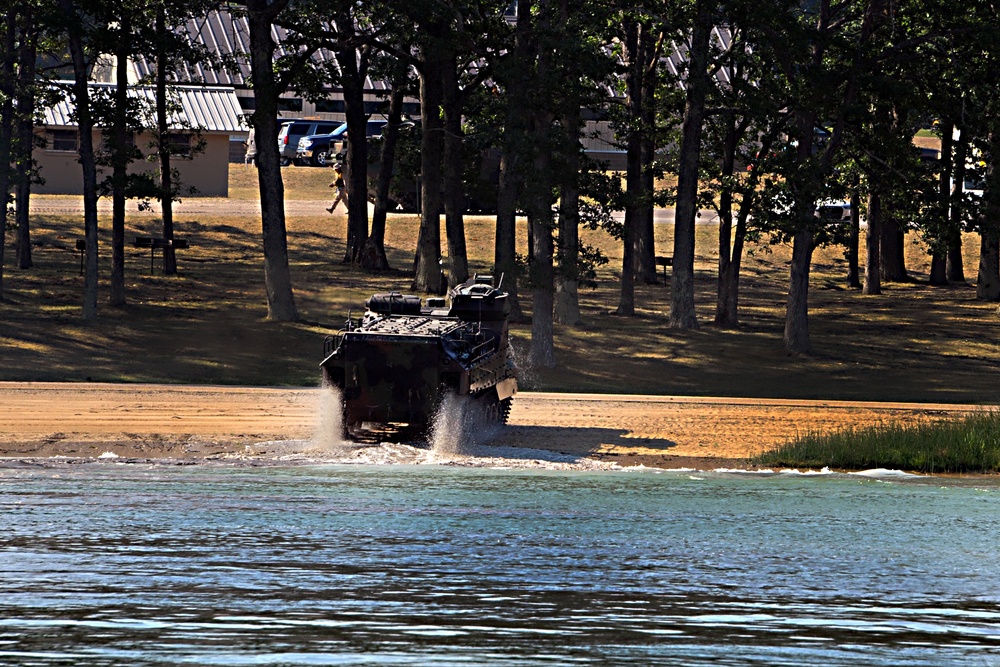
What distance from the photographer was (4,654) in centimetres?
1069

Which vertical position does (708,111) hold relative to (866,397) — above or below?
above

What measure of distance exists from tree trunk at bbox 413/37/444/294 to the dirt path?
1048 cm

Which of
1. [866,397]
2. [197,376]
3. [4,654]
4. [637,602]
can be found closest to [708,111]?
[866,397]

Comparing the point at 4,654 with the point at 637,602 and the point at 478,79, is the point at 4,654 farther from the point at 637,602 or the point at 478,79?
the point at 478,79

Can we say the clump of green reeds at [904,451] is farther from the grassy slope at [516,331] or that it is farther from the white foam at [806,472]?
the grassy slope at [516,331]

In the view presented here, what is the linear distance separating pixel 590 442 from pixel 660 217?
1515 inches

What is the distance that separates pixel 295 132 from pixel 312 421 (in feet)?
148

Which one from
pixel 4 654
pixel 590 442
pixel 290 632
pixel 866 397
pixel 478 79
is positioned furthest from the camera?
pixel 478 79

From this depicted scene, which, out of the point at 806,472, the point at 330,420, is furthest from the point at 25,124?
the point at 806,472

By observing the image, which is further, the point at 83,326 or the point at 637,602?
the point at 83,326

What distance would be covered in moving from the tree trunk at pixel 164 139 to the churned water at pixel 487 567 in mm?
17794

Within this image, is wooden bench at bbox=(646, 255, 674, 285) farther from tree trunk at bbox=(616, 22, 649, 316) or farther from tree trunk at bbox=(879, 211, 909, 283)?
tree trunk at bbox=(879, 211, 909, 283)

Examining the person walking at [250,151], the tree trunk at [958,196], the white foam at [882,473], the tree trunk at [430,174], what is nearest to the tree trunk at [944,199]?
the tree trunk at [958,196]

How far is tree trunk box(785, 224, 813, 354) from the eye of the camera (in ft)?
113
